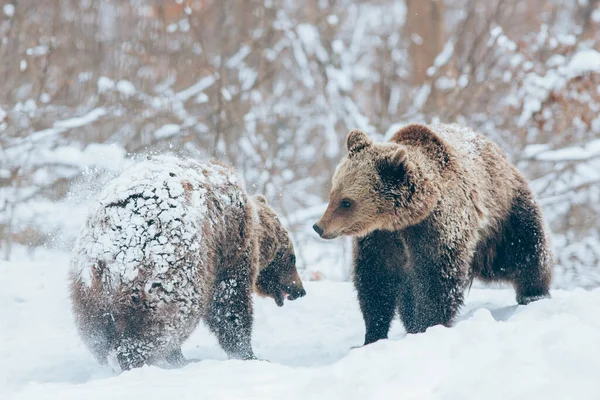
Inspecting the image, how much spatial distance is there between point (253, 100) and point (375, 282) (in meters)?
9.82

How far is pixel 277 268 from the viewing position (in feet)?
18.8

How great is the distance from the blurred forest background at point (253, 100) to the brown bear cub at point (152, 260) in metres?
3.85

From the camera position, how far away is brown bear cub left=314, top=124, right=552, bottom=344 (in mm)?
4496

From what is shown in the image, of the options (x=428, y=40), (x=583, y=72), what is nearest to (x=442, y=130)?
(x=583, y=72)

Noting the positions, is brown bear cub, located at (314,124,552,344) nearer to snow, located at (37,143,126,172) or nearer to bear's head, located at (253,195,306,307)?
bear's head, located at (253,195,306,307)

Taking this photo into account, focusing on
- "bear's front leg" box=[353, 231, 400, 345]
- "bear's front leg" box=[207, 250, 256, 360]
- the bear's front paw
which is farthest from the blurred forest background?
"bear's front leg" box=[353, 231, 400, 345]

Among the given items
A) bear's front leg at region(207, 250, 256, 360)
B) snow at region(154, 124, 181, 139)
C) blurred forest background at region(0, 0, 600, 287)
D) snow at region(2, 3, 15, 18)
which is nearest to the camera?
bear's front leg at region(207, 250, 256, 360)

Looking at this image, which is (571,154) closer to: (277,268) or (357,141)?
(277,268)

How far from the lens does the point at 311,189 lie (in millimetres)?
15508

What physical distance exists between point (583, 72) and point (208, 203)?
770 centimetres

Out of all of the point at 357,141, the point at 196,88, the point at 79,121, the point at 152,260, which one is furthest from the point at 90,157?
the point at 152,260

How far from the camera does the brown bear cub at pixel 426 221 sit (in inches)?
177

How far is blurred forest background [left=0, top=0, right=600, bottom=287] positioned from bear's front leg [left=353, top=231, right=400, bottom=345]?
4.23 meters

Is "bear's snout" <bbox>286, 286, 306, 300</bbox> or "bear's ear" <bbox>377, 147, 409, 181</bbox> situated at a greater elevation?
"bear's ear" <bbox>377, 147, 409, 181</bbox>
